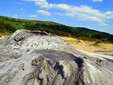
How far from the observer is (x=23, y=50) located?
3.48m

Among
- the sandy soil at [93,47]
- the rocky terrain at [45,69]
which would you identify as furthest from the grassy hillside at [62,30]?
the rocky terrain at [45,69]

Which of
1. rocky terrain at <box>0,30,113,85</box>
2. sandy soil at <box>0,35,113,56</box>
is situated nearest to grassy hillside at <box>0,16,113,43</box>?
sandy soil at <box>0,35,113,56</box>

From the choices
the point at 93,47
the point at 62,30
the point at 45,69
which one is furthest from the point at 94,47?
the point at 62,30

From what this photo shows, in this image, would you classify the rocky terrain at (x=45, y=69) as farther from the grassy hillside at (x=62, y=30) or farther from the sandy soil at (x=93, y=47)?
the grassy hillside at (x=62, y=30)

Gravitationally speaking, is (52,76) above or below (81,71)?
below

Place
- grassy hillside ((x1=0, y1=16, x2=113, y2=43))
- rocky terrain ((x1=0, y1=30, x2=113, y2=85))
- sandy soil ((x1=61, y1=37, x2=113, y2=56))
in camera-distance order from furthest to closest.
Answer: grassy hillside ((x1=0, y1=16, x2=113, y2=43)) → sandy soil ((x1=61, y1=37, x2=113, y2=56)) → rocky terrain ((x1=0, y1=30, x2=113, y2=85))

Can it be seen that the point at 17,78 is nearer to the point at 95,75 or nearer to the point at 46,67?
the point at 46,67

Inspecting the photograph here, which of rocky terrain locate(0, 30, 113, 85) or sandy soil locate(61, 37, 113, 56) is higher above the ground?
rocky terrain locate(0, 30, 113, 85)

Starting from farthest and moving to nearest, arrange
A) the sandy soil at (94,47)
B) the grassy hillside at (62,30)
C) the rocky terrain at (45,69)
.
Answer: the grassy hillside at (62,30) < the sandy soil at (94,47) < the rocky terrain at (45,69)

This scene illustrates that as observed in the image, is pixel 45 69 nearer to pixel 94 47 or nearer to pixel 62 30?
pixel 94 47

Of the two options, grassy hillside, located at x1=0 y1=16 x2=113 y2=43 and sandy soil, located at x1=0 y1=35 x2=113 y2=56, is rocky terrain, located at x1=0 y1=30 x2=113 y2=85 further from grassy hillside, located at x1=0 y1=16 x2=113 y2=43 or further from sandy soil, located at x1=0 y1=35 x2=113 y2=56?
grassy hillside, located at x1=0 y1=16 x2=113 y2=43

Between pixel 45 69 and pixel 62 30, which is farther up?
pixel 45 69

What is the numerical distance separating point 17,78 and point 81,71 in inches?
49.0

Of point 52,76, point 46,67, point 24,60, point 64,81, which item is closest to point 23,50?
point 24,60
